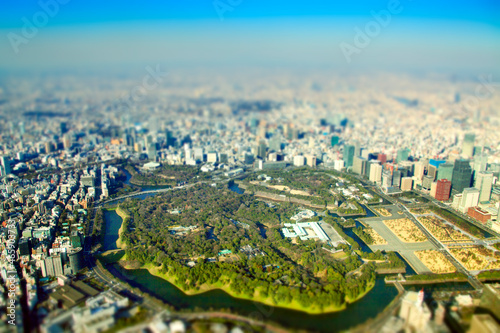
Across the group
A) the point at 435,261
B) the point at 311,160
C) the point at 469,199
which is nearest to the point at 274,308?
the point at 435,261

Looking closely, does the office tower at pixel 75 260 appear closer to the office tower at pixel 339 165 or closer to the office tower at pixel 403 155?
the office tower at pixel 339 165

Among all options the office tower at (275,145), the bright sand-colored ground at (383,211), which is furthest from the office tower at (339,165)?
the bright sand-colored ground at (383,211)

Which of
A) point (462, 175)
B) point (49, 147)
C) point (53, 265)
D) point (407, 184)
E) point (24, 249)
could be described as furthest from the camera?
point (49, 147)

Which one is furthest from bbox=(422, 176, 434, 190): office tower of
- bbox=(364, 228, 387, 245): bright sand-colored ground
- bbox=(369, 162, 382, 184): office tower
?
bbox=(364, 228, 387, 245): bright sand-colored ground

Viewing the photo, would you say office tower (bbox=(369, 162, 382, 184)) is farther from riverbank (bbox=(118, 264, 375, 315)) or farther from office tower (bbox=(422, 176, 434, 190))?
riverbank (bbox=(118, 264, 375, 315))

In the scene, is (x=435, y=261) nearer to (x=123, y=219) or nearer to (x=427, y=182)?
(x=427, y=182)

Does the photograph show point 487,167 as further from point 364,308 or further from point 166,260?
point 166,260
